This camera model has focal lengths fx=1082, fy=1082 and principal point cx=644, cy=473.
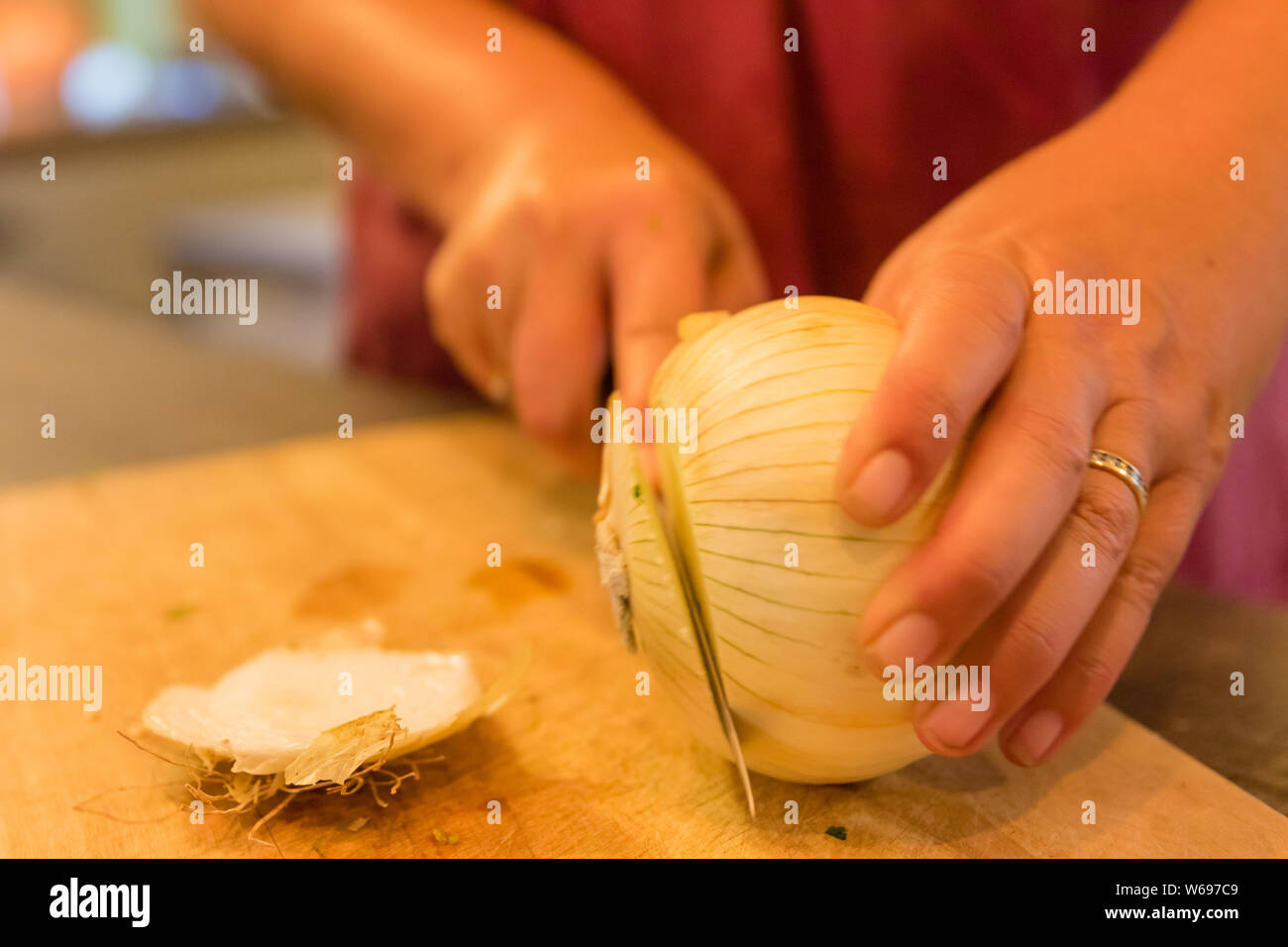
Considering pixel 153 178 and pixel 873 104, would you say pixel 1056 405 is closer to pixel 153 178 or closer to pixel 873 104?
pixel 873 104

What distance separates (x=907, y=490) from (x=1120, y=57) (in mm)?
876

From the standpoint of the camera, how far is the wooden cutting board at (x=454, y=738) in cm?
72

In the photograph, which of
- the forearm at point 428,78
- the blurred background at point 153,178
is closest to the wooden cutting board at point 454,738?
the forearm at point 428,78

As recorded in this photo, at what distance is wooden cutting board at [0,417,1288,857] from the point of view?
716 millimetres

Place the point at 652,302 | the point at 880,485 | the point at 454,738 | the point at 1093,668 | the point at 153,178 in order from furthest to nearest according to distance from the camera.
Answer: the point at 153,178
the point at 652,302
the point at 454,738
the point at 1093,668
the point at 880,485

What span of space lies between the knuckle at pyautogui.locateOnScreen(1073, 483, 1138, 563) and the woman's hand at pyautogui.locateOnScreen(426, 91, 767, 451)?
1.29 ft

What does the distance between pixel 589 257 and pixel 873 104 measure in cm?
42

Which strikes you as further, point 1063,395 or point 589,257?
point 589,257

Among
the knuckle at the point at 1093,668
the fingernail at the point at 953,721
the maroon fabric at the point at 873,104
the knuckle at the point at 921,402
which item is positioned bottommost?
the fingernail at the point at 953,721

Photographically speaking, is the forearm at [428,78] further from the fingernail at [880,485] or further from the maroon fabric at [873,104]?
the fingernail at [880,485]

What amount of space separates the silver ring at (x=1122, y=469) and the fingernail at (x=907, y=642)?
0.58 ft

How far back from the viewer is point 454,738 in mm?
829

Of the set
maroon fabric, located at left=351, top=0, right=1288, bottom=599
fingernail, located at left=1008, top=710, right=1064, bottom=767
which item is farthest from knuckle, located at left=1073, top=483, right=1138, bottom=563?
maroon fabric, located at left=351, top=0, right=1288, bottom=599

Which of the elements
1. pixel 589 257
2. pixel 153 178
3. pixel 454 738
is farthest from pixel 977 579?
pixel 153 178
